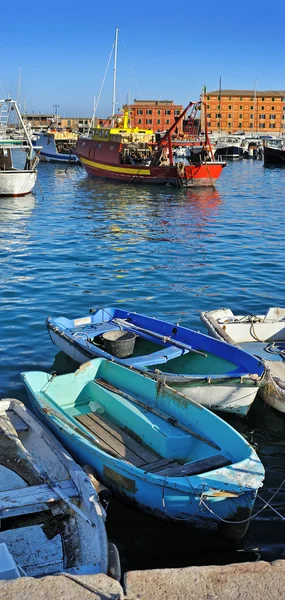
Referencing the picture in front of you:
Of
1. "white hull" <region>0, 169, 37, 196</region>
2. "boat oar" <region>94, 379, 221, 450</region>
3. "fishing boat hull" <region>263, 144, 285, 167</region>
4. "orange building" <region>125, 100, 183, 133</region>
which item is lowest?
"boat oar" <region>94, 379, 221, 450</region>

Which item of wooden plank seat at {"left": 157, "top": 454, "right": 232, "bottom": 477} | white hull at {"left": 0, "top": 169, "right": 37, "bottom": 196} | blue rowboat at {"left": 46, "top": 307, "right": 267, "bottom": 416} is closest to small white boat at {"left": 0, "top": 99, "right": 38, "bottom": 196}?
white hull at {"left": 0, "top": 169, "right": 37, "bottom": 196}

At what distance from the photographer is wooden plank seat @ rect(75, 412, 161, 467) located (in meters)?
6.59

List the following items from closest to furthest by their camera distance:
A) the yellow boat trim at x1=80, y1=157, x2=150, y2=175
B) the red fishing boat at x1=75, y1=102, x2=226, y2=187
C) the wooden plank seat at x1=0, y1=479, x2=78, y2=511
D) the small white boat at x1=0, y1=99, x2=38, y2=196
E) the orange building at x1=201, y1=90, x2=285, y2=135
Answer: the wooden plank seat at x1=0, y1=479, x2=78, y2=511 → the small white boat at x1=0, y1=99, x2=38, y2=196 → the red fishing boat at x1=75, y1=102, x2=226, y2=187 → the yellow boat trim at x1=80, y1=157, x2=150, y2=175 → the orange building at x1=201, y1=90, x2=285, y2=135

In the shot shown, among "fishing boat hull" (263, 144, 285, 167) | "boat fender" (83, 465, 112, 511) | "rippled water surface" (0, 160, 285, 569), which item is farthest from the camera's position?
"fishing boat hull" (263, 144, 285, 167)

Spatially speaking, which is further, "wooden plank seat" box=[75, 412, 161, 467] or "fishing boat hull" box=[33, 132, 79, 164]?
"fishing boat hull" box=[33, 132, 79, 164]

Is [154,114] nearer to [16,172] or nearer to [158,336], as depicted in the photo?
[16,172]

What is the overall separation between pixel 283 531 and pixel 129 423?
2.11 m

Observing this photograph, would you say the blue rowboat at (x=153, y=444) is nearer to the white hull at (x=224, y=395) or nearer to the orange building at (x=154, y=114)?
the white hull at (x=224, y=395)

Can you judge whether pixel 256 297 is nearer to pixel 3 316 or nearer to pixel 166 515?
pixel 3 316

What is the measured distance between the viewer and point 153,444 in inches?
268

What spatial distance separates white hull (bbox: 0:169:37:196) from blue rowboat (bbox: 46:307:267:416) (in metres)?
21.7

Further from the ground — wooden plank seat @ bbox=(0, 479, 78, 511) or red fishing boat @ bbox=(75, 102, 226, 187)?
red fishing boat @ bbox=(75, 102, 226, 187)

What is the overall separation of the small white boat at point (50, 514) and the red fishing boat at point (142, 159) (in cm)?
3152

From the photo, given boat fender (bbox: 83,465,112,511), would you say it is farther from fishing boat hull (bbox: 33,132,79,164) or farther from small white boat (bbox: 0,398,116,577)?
fishing boat hull (bbox: 33,132,79,164)
